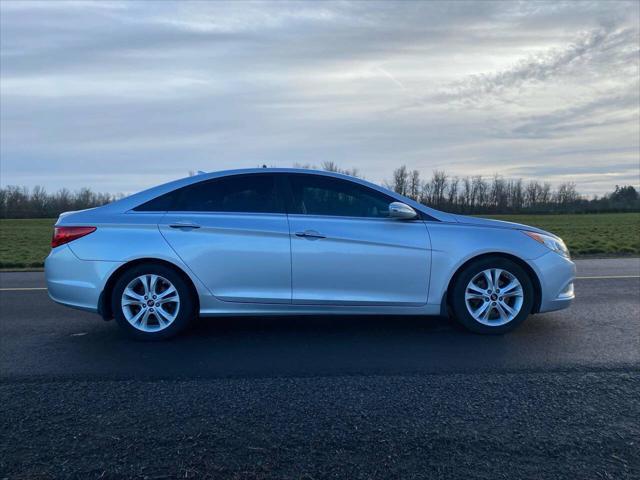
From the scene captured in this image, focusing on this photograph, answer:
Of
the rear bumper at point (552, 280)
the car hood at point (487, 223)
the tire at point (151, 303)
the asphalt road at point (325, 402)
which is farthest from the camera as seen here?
the car hood at point (487, 223)

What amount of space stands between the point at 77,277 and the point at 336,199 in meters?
2.55

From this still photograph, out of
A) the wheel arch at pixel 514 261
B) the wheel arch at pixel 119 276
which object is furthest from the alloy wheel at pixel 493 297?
the wheel arch at pixel 119 276

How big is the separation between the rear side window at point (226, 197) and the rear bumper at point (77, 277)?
0.69 m

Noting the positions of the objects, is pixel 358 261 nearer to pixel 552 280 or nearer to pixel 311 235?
pixel 311 235

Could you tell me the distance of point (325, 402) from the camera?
3480 millimetres

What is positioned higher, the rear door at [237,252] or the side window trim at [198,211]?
the side window trim at [198,211]

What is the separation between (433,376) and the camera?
4004mm

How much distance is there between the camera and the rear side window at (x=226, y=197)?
534 cm

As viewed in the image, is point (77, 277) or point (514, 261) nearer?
point (77, 277)

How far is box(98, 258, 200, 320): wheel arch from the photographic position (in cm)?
514

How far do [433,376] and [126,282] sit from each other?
2911 mm

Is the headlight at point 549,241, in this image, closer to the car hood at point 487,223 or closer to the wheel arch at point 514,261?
the car hood at point 487,223

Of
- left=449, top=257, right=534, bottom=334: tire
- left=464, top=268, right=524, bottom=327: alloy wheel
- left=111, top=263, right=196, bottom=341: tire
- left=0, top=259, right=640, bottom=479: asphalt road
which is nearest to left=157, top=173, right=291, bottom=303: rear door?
left=111, top=263, right=196, bottom=341: tire

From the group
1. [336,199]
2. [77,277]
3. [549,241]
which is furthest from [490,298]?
[77,277]
